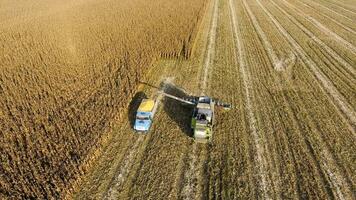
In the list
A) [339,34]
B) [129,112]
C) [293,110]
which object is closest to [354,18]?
[339,34]

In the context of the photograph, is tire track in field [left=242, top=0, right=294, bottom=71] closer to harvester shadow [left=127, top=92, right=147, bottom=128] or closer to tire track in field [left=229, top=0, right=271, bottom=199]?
tire track in field [left=229, top=0, right=271, bottom=199]

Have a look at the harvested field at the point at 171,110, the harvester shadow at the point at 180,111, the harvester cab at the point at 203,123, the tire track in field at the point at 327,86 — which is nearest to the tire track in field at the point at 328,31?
the harvested field at the point at 171,110

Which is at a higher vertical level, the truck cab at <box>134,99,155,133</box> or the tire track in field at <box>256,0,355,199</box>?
the truck cab at <box>134,99,155,133</box>

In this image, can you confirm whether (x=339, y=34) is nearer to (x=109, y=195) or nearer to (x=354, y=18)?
(x=354, y=18)

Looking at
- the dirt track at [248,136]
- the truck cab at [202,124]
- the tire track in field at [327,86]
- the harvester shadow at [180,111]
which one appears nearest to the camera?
the dirt track at [248,136]

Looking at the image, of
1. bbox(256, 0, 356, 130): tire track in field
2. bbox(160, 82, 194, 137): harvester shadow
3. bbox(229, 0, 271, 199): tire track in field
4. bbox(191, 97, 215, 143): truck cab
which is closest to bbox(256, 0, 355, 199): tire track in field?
bbox(256, 0, 356, 130): tire track in field

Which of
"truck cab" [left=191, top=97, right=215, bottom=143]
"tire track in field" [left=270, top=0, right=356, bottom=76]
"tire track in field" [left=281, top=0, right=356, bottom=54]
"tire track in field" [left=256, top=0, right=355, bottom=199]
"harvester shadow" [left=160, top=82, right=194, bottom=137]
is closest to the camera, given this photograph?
"tire track in field" [left=256, top=0, right=355, bottom=199]

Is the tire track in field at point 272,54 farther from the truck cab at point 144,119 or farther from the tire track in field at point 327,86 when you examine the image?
the truck cab at point 144,119

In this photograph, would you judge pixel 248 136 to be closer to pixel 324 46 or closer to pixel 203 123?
pixel 203 123
